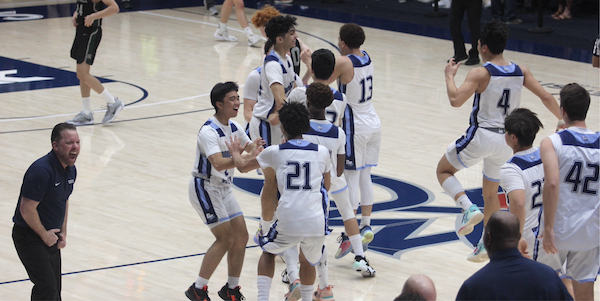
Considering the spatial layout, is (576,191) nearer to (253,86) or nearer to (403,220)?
(403,220)

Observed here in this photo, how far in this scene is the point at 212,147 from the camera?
5145 mm

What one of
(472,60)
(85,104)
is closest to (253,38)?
(472,60)

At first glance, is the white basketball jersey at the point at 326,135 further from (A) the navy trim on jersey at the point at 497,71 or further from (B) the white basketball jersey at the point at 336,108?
(A) the navy trim on jersey at the point at 497,71

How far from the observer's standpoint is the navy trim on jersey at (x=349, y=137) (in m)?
6.31

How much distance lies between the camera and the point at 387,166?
869 centimetres

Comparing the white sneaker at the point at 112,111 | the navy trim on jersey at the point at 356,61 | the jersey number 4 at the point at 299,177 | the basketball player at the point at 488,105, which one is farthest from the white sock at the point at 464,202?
the white sneaker at the point at 112,111

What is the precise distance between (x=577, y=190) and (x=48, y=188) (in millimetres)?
2992

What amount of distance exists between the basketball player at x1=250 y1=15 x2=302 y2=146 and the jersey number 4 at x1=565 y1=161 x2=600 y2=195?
7.62 feet

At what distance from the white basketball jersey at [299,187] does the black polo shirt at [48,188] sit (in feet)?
4.02

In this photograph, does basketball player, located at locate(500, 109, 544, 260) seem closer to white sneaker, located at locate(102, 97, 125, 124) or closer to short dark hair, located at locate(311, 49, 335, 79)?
short dark hair, located at locate(311, 49, 335, 79)

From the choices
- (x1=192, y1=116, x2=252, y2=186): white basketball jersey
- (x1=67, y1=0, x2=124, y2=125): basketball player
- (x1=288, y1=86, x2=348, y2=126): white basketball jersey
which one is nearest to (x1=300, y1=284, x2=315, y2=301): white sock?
(x1=192, y1=116, x2=252, y2=186): white basketball jersey

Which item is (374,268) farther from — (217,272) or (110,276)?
(110,276)

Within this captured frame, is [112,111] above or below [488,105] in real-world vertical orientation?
below

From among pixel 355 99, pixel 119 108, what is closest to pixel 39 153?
pixel 119 108
